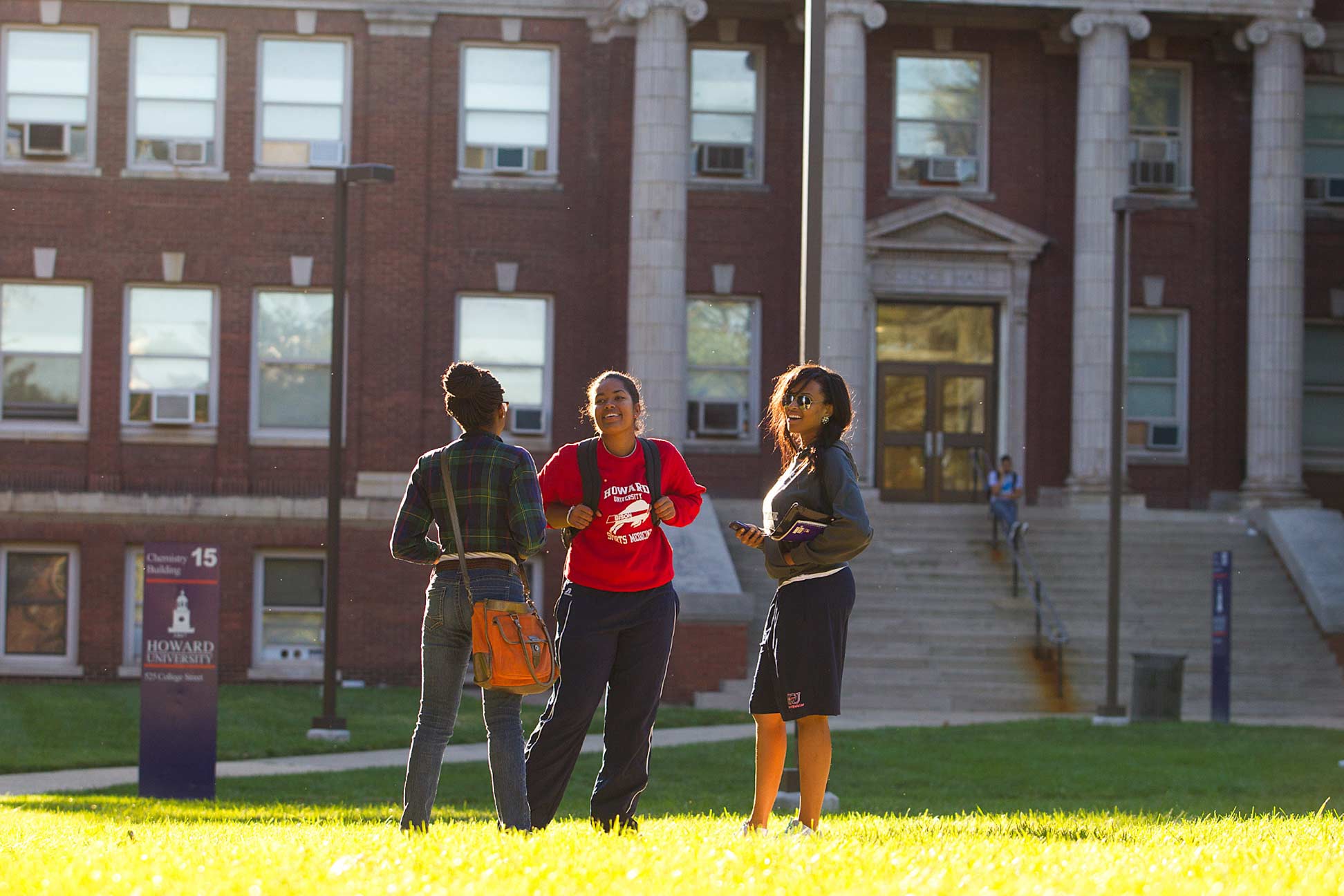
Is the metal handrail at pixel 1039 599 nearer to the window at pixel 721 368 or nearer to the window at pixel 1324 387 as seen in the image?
the window at pixel 721 368

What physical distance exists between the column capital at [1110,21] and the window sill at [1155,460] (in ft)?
18.8

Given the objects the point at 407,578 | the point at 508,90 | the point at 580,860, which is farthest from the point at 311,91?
the point at 580,860

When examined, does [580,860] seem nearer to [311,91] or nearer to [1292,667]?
[1292,667]

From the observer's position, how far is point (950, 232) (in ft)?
79.3

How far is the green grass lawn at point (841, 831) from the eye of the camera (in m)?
5.38

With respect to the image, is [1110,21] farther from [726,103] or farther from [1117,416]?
[1117,416]

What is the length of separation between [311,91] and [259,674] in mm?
7846

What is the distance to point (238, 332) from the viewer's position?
2366 centimetres

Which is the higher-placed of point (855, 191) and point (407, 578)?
point (855, 191)

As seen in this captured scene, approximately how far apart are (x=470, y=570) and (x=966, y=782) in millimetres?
6673

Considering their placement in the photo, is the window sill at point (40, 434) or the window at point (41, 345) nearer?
the window sill at point (40, 434)

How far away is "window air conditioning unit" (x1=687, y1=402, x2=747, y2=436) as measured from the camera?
24.4 m

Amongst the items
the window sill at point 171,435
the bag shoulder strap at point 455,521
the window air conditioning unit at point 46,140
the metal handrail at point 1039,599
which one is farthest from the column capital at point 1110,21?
the bag shoulder strap at point 455,521

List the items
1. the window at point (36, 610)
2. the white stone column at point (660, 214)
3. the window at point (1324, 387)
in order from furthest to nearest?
the window at point (1324, 387), the window at point (36, 610), the white stone column at point (660, 214)
